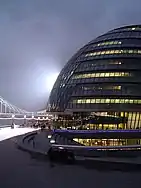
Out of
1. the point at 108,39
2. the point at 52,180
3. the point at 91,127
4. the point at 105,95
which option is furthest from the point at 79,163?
the point at 108,39

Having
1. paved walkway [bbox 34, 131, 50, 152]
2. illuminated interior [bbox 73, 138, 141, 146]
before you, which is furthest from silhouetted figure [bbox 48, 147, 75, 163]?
illuminated interior [bbox 73, 138, 141, 146]

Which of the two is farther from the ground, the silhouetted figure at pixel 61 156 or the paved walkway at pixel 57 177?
the silhouetted figure at pixel 61 156

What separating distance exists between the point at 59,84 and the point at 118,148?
1835 inches

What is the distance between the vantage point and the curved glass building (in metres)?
70.4

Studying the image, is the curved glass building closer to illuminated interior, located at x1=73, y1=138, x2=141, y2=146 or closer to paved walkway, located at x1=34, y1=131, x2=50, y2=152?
illuminated interior, located at x1=73, y1=138, x2=141, y2=146

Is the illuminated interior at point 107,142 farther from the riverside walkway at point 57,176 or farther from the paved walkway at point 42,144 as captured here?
the riverside walkway at point 57,176

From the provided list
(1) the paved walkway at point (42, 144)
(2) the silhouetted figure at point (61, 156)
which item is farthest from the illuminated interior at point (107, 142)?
(2) the silhouetted figure at point (61, 156)

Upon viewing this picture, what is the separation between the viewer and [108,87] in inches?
2793

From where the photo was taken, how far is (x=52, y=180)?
87.1 feet

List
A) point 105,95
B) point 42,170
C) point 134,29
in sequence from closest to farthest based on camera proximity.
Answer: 1. point 42,170
2. point 105,95
3. point 134,29

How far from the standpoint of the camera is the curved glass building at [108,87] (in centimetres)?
7038

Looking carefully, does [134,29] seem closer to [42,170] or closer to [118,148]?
[118,148]

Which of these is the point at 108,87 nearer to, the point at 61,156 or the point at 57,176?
the point at 61,156

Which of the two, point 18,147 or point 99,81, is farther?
point 99,81
